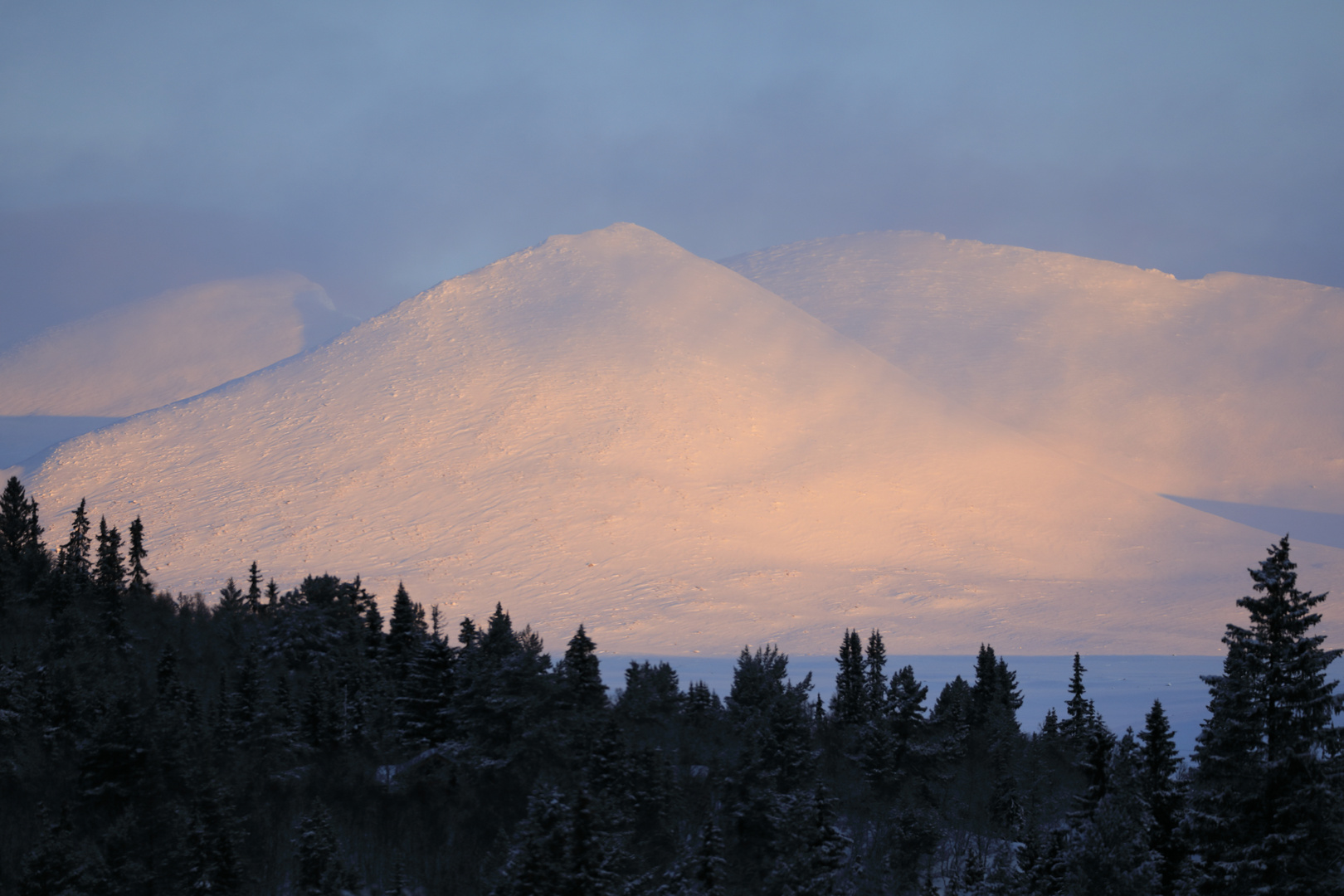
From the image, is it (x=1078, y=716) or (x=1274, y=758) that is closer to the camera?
(x=1274, y=758)

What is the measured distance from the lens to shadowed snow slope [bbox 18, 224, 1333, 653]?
241ft

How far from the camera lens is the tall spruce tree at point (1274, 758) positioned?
15.9 m

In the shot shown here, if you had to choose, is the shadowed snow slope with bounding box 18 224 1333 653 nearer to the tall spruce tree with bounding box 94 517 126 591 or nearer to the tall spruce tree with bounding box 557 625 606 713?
the tall spruce tree with bounding box 94 517 126 591

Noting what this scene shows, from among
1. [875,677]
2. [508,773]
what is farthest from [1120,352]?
[508,773]

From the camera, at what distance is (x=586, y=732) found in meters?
42.2

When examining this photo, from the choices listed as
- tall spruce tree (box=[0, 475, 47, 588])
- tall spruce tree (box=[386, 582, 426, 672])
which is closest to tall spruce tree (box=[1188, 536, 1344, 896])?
tall spruce tree (box=[386, 582, 426, 672])

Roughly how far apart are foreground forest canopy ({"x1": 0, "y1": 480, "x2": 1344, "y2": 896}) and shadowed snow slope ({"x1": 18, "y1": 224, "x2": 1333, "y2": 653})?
15.4 metres

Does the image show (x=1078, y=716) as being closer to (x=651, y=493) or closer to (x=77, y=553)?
(x=651, y=493)

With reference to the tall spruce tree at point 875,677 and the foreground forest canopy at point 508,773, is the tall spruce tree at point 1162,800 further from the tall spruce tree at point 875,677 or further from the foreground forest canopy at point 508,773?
the tall spruce tree at point 875,677

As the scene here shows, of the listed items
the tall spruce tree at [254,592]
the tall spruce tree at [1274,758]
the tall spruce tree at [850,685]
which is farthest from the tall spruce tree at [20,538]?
the tall spruce tree at [1274,758]

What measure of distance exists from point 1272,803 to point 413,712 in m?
36.4

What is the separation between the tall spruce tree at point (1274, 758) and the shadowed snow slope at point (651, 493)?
48.4 meters

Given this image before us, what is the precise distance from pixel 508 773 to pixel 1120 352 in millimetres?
122398

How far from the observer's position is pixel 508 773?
43.2 metres
